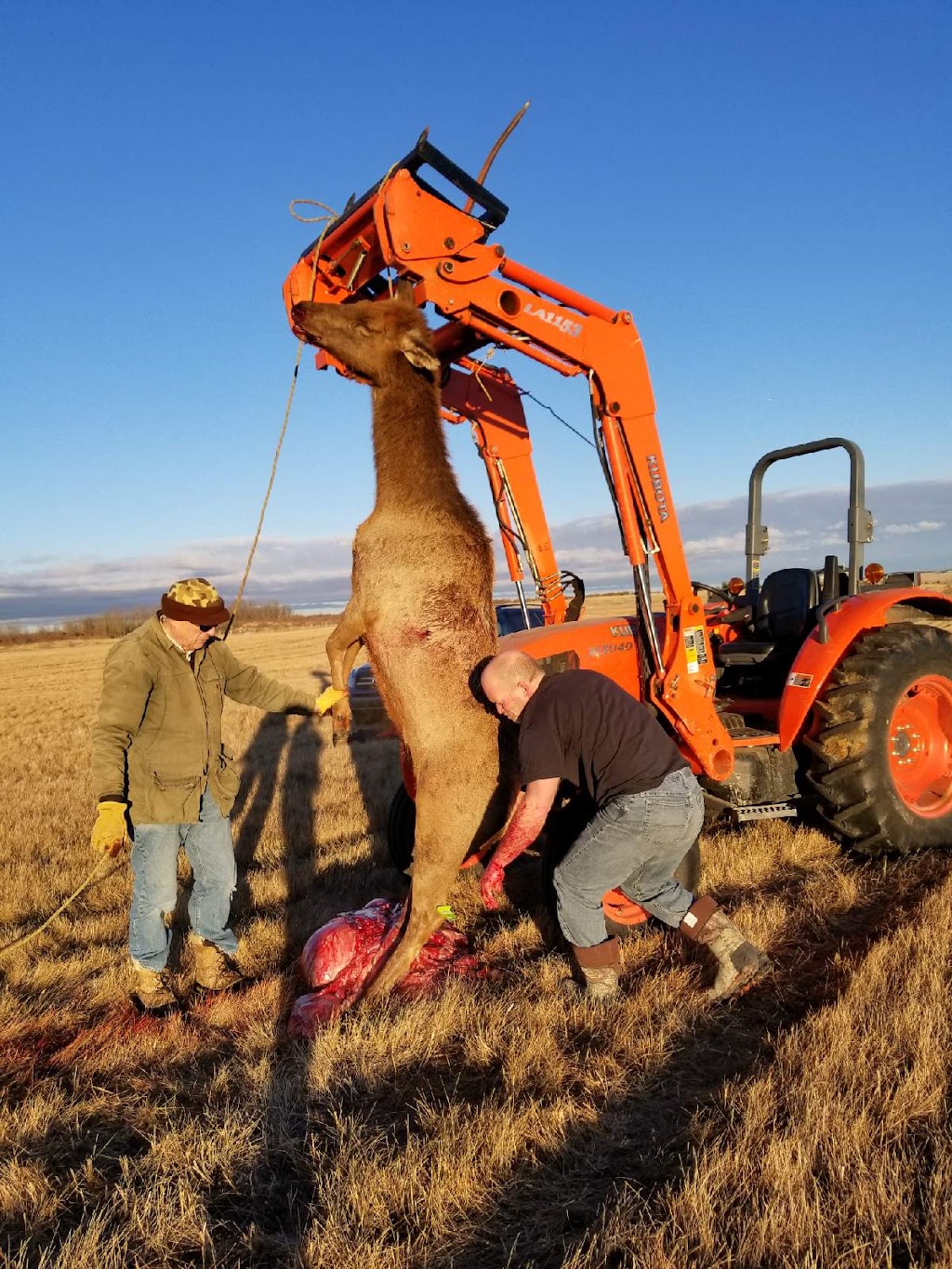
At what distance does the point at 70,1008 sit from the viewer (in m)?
4.27

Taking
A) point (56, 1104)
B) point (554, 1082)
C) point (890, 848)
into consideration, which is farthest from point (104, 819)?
point (890, 848)

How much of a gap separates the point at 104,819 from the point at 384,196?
3308 mm

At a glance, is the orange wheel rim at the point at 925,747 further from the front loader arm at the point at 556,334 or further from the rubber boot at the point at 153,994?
the rubber boot at the point at 153,994

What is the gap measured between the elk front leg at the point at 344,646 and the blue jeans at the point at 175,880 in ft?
2.92

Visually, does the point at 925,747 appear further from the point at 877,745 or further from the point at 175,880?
the point at 175,880

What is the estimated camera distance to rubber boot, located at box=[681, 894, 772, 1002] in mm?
4047

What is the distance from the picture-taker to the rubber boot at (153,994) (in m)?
4.32

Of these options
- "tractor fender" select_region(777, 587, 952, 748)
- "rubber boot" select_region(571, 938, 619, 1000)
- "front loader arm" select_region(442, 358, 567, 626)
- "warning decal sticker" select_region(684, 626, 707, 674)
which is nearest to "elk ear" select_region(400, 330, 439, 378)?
"front loader arm" select_region(442, 358, 567, 626)

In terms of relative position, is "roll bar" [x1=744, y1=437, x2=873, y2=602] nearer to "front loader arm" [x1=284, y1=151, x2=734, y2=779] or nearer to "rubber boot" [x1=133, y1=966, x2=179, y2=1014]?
"front loader arm" [x1=284, y1=151, x2=734, y2=779]

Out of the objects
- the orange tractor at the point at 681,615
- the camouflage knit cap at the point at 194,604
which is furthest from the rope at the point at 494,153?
the camouflage knit cap at the point at 194,604

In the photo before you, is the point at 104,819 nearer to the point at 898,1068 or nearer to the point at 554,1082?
the point at 554,1082

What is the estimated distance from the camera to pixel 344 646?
14.7ft

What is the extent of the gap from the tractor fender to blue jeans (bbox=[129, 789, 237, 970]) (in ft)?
11.8

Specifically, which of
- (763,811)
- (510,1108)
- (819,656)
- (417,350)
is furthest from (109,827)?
(819,656)
